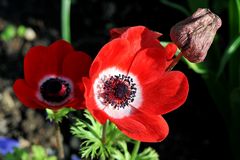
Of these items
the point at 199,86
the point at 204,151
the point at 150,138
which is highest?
the point at 150,138

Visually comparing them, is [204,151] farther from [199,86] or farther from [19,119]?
[19,119]

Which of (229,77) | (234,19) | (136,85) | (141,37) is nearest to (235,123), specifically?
(229,77)

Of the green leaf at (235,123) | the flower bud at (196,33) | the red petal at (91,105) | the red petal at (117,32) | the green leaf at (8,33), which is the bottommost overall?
the green leaf at (235,123)

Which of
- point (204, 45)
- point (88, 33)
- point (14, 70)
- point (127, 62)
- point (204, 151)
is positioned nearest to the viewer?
point (204, 45)

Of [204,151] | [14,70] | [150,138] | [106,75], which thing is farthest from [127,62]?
[14,70]

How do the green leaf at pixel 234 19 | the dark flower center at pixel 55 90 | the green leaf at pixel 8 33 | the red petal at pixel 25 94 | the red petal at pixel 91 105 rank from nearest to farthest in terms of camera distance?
the red petal at pixel 91 105, the red petal at pixel 25 94, the dark flower center at pixel 55 90, the green leaf at pixel 234 19, the green leaf at pixel 8 33

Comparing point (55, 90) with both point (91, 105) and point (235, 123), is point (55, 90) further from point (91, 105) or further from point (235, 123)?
point (235, 123)

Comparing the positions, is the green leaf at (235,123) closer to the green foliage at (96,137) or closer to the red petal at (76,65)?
the green foliage at (96,137)

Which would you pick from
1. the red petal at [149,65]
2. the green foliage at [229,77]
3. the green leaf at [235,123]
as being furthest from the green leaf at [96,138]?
the green leaf at [235,123]
